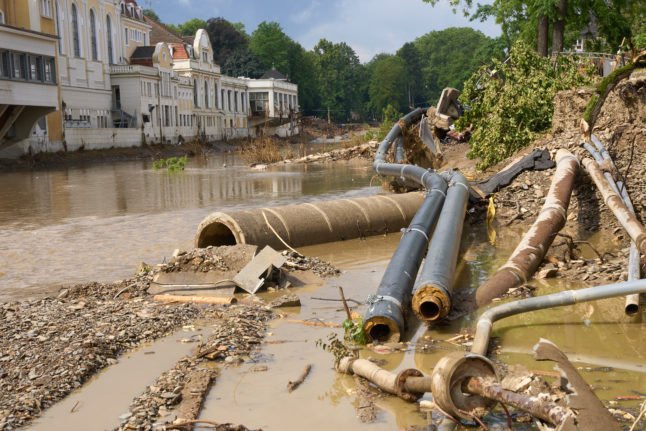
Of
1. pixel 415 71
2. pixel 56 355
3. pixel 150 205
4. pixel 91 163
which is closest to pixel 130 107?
pixel 91 163

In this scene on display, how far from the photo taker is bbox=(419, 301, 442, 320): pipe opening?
787 cm

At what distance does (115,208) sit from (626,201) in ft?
49.5

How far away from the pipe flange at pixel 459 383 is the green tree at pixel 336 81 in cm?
11885

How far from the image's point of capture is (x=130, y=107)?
213 ft

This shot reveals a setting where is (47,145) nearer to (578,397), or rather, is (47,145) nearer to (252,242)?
(252,242)

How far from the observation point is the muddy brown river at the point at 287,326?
592 cm

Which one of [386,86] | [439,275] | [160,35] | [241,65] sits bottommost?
[439,275]

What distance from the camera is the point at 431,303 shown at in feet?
25.9

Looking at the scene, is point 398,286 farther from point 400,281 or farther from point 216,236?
point 216,236

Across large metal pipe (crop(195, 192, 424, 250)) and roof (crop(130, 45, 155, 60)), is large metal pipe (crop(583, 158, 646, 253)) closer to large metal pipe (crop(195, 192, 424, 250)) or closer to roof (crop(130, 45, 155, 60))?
large metal pipe (crop(195, 192, 424, 250))

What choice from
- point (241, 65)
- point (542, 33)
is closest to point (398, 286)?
point (542, 33)

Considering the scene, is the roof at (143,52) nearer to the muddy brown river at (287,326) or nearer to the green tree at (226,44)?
the green tree at (226,44)

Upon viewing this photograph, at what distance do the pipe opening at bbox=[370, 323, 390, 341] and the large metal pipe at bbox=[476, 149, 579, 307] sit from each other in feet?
5.00

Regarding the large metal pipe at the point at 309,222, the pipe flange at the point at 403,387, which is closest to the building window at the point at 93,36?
the large metal pipe at the point at 309,222
